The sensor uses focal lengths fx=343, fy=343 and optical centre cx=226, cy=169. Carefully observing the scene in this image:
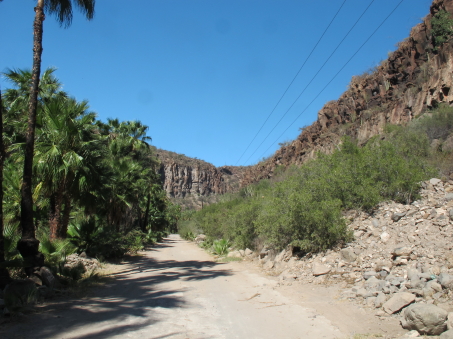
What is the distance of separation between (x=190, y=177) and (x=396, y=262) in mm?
157661

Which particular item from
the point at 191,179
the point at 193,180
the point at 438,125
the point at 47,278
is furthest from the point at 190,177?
→ the point at 47,278

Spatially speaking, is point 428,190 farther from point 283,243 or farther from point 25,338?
point 25,338

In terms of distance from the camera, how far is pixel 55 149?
496 inches

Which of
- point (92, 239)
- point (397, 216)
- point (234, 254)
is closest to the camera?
point (397, 216)

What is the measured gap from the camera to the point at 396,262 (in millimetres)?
8844

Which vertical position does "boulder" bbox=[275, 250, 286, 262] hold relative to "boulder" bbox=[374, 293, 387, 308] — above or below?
above

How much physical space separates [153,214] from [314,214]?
129 feet

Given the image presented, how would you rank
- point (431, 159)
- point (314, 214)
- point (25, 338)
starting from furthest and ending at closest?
point (431, 159)
point (314, 214)
point (25, 338)

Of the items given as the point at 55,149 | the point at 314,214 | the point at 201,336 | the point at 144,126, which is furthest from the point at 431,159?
the point at 144,126

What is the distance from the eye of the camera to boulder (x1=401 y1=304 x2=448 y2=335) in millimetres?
5289

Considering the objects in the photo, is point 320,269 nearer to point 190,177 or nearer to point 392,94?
point 392,94

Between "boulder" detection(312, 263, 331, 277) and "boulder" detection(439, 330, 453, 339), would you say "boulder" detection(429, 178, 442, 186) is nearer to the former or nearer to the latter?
"boulder" detection(312, 263, 331, 277)

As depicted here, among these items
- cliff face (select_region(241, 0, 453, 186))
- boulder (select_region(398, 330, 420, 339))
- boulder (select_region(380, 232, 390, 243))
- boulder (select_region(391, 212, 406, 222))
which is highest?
cliff face (select_region(241, 0, 453, 186))

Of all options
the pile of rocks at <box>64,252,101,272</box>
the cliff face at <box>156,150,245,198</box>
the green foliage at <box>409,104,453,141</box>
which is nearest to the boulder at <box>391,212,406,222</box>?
the green foliage at <box>409,104,453,141</box>
